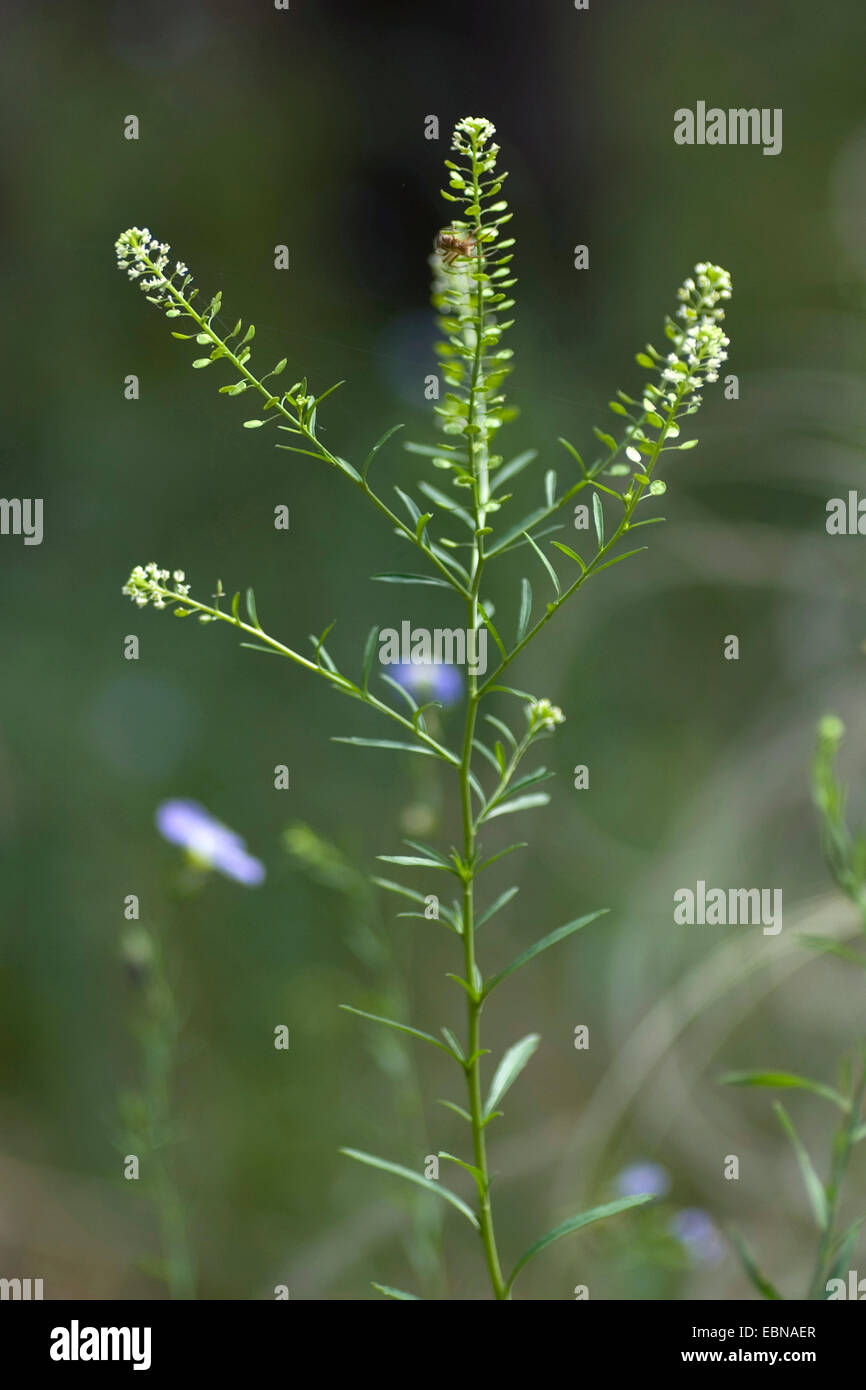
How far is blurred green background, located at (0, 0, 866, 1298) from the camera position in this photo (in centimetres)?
113

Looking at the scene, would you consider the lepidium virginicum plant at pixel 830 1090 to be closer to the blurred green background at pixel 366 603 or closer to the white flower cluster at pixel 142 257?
the white flower cluster at pixel 142 257

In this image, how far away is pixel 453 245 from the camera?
304mm

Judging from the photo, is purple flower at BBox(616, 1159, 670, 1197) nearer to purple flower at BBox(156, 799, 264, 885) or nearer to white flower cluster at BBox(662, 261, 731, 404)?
purple flower at BBox(156, 799, 264, 885)

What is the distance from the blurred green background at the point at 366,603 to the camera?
1.13m

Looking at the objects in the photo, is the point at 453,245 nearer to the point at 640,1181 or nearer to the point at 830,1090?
the point at 830,1090

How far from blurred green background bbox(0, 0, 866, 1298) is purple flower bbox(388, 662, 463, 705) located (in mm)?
472

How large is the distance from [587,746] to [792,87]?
0.86m

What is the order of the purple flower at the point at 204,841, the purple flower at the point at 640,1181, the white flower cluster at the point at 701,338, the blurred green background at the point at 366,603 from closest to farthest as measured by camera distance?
the white flower cluster at the point at 701,338 < the purple flower at the point at 204,841 < the purple flower at the point at 640,1181 < the blurred green background at the point at 366,603

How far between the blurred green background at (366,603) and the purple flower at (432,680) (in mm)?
472

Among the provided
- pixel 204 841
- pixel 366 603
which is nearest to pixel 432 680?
pixel 204 841

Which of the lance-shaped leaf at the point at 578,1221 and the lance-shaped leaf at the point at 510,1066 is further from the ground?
the lance-shaped leaf at the point at 510,1066

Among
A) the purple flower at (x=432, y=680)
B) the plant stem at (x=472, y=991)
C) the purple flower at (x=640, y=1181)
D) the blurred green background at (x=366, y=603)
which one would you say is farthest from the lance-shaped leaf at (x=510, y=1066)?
the blurred green background at (x=366, y=603)

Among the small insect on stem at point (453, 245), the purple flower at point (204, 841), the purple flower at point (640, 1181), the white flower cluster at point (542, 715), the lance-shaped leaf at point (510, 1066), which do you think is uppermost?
the small insect on stem at point (453, 245)
